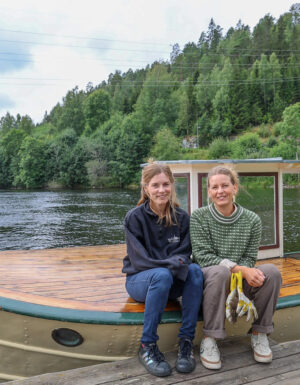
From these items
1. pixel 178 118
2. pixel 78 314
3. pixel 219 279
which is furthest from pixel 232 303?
pixel 178 118

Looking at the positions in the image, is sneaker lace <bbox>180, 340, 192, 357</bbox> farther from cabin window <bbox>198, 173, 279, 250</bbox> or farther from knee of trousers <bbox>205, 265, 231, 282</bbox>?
cabin window <bbox>198, 173, 279, 250</bbox>

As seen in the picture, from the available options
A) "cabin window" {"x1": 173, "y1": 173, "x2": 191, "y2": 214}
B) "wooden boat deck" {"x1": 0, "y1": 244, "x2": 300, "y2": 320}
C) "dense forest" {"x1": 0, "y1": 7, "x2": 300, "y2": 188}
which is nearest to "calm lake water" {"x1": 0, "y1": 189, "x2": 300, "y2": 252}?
"cabin window" {"x1": 173, "y1": 173, "x2": 191, "y2": 214}

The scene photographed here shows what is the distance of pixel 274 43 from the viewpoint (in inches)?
3108

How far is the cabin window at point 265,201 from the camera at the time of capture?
453 cm

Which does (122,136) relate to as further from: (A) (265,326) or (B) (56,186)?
(A) (265,326)

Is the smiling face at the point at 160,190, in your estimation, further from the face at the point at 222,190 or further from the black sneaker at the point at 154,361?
the black sneaker at the point at 154,361

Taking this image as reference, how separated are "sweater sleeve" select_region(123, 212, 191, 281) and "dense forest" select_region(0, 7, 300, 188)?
37.7m

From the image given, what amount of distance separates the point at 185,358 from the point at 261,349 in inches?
21.5

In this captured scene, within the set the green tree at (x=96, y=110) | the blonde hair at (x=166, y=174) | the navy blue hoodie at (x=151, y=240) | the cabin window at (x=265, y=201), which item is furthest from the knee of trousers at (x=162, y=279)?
the green tree at (x=96, y=110)

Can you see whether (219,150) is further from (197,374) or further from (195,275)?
(197,374)

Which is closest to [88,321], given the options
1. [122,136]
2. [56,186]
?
[56,186]

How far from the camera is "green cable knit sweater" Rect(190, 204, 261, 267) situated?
2.58m

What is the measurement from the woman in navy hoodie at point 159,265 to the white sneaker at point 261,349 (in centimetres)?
46

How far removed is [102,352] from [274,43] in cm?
8773
